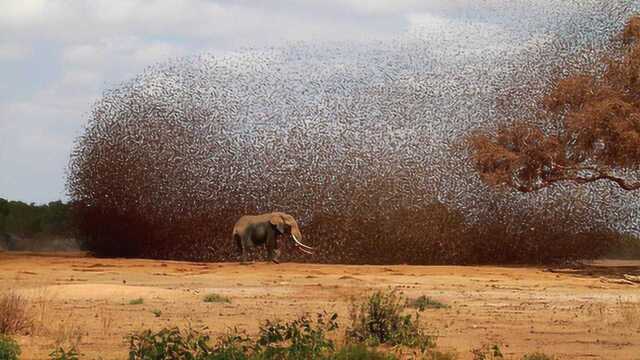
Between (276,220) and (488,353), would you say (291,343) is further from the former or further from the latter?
(276,220)

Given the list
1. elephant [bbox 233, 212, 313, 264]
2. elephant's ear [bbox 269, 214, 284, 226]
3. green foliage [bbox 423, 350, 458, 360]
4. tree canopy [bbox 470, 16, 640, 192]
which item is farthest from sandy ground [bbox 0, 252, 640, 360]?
tree canopy [bbox 470, 16, 640, 192]

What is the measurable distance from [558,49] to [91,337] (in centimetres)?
2239

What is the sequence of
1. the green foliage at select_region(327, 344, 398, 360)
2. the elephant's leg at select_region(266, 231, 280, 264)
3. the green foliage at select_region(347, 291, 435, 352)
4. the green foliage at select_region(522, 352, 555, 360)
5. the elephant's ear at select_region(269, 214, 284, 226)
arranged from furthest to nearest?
the elephant's leg at select_region(266, 231, 280, 264), the elephant's ear at select_region(269, 214, 284, 226), the green foliage at select_region(347, 291, 435, 352), the green foliage at select_region(522, 352, 555, 360), the green foliage at select_region(327, 344, 398, 360)

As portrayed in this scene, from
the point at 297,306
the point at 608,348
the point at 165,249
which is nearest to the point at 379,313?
the point at 608,348

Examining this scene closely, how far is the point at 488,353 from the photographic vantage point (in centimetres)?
1297

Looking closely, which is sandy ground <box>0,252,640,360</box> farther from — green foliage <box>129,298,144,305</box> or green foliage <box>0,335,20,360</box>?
green foliage <box>0,335,20,360</box>

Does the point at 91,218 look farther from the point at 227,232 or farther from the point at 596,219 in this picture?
the point at 596,219

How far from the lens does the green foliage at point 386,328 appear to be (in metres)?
13.5

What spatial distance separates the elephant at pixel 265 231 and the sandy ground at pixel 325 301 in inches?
51.3

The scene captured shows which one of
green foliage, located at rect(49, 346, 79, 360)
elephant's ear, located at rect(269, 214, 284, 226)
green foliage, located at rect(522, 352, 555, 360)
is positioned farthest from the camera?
elephant's ear, located at rect(269, 214, 284, 226)

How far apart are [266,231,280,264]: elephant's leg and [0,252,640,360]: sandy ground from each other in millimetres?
1497

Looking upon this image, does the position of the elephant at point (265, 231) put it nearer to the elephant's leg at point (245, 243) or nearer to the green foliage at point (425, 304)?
the elephant's leg at point (245, 243)

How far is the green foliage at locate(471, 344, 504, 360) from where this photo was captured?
12608 mm

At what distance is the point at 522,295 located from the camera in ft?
70.3
